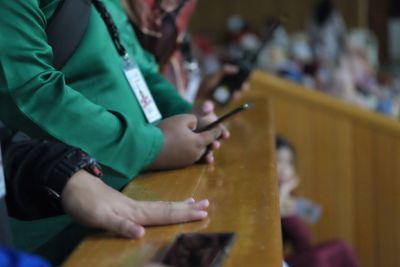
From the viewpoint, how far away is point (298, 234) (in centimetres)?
269

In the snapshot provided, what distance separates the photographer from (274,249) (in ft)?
3.29

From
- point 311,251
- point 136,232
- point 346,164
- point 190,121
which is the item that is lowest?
point 346,164

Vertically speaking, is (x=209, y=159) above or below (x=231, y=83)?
above

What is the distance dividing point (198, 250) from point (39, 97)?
1.31 feet

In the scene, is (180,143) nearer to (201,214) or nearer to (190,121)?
(190,121)

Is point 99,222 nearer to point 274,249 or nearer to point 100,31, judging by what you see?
point 274,249

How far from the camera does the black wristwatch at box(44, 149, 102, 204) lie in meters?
1.16

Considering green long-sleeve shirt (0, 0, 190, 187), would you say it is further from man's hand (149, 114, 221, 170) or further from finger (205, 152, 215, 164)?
finger (205, 152, 215, 164)

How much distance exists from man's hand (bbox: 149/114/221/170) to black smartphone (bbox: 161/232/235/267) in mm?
489

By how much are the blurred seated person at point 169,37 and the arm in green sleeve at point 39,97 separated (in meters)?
0.78

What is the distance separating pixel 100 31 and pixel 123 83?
0.10m

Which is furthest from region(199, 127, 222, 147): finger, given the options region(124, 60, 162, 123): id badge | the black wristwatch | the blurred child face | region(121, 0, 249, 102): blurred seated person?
the blurred child face

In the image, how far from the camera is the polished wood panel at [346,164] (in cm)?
331

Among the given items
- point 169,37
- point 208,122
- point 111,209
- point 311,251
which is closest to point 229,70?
point 169,37
